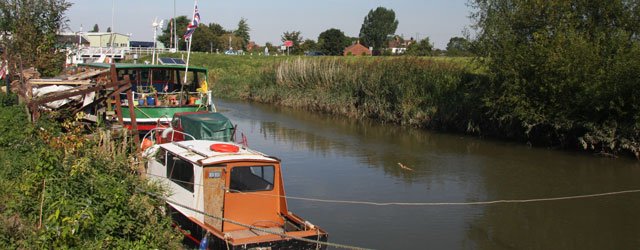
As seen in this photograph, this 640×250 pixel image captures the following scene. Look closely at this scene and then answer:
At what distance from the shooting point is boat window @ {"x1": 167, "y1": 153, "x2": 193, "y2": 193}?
11062 mm

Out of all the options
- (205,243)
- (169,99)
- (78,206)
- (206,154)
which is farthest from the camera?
(169,99)

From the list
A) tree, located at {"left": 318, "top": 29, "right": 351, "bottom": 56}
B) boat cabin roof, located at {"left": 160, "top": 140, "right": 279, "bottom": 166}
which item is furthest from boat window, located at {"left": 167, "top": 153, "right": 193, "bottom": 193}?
tree, located at {"left": 318, "top": 29, "right": 351, "bottom": 56}

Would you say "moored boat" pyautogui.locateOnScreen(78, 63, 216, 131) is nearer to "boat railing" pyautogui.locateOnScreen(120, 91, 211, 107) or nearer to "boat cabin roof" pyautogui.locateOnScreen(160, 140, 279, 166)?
"boat railing" pyautogui.locateOnScreen(120, 91, 211, 107)

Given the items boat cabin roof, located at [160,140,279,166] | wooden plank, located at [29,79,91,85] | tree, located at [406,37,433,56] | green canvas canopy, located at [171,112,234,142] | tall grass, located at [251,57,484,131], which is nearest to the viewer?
boat cabin roof, located at [160,140,279,166]

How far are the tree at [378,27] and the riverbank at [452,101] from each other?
82388 millimetres

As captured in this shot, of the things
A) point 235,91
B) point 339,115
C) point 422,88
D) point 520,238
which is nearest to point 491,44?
point 422,88

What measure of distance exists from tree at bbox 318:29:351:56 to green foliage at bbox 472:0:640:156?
237ft

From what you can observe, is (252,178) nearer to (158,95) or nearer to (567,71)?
(158,95)

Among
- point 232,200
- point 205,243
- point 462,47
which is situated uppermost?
point 462,47

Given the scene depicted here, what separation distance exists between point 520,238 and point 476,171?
6560 millimetres

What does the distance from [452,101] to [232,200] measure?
18752 millimetres

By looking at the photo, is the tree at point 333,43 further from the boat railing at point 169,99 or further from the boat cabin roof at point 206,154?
the boat cabin roof at point 206,154

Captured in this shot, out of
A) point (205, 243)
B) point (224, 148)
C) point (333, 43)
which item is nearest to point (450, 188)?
point (224, 148)

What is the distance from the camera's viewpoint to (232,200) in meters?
10.6
